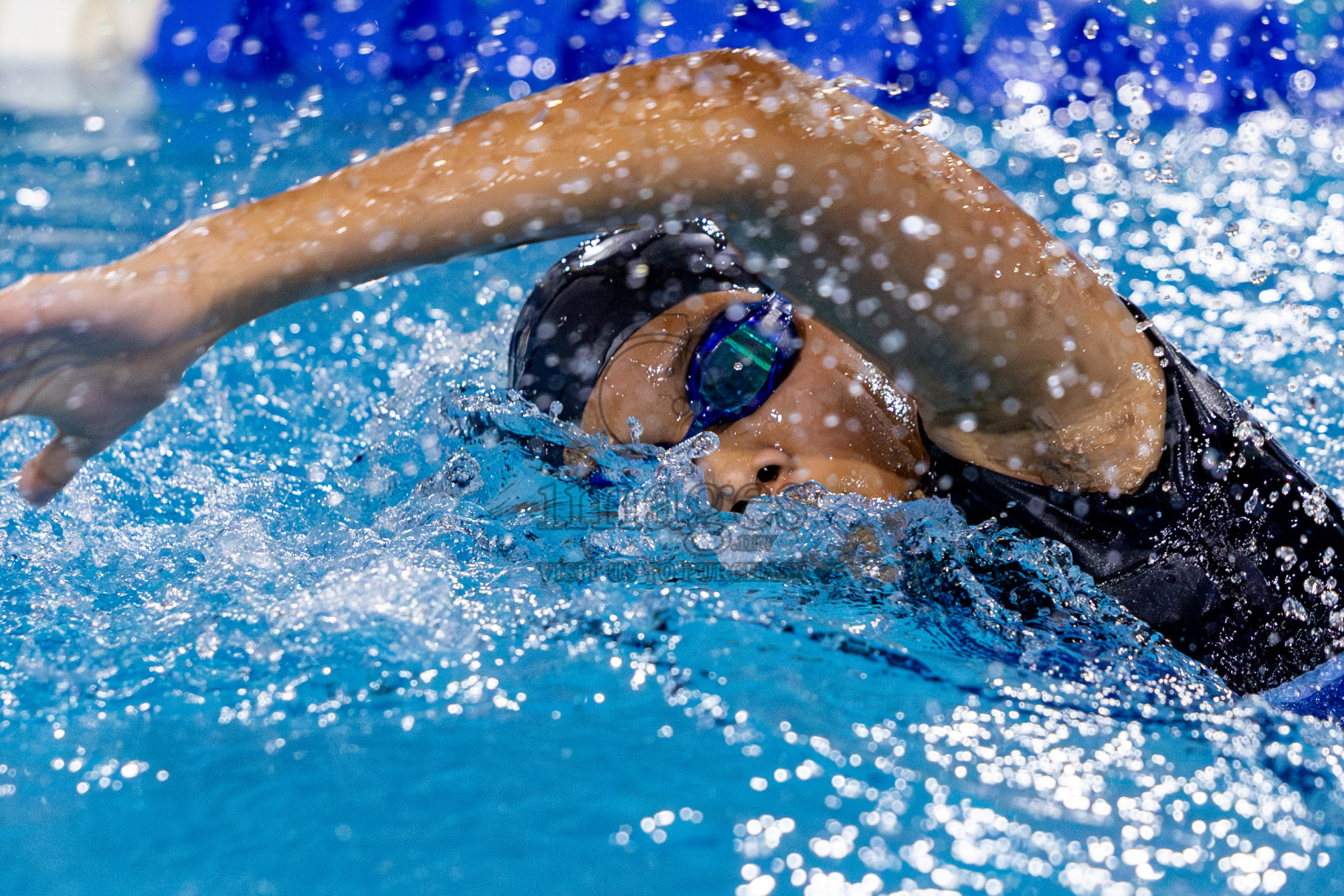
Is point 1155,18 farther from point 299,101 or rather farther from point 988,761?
point 988,761

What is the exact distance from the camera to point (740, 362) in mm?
1531

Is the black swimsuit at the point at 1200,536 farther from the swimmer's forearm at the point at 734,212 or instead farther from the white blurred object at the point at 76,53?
the white blurred object at the point at 76,53

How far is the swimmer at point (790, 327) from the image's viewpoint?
0.95 metres

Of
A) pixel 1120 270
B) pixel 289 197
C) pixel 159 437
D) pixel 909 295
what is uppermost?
pixel 289 197

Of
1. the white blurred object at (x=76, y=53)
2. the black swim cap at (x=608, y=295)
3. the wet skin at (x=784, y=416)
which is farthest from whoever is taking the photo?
the white blurred object at (x=76, y=53)

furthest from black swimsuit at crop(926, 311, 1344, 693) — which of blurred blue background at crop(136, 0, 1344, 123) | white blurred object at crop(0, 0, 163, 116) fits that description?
white blurred object at crop(0, 0, 163, 116)

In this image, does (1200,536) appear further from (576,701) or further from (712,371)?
(576,701)

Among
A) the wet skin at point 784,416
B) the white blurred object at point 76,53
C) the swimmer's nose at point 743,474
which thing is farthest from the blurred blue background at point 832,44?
the swimmer's nose at point 743,474

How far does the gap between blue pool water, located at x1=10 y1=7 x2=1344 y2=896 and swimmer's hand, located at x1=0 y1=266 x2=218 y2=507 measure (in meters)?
0.35

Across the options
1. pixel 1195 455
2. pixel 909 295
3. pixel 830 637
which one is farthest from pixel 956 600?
pixel 909 295

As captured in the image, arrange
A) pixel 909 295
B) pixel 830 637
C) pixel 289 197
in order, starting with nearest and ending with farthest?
pixel 289 197
pixel 909 295
pixel 830 637

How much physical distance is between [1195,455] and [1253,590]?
0.18 m

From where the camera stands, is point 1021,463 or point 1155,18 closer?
point 1021,463

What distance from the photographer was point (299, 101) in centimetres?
389
